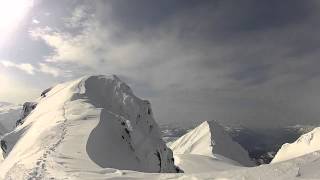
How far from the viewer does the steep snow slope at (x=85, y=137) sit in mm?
24969

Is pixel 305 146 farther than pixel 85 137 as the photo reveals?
Yes

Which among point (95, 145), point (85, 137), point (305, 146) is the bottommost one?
point (305, 146)

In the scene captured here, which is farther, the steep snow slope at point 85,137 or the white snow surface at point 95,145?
the steep snow slope at point 85,137

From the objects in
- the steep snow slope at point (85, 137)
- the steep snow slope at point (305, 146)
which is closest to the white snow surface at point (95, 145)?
the steep snow slope at point (85, 137)

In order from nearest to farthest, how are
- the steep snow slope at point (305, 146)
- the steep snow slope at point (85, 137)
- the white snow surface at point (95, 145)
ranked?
the white snow surface at point (95, 145)
the steep snow slope at point (85, 137)
the steep snow slope at point (305, 146)

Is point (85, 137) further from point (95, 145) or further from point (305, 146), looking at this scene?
point (305, 146)

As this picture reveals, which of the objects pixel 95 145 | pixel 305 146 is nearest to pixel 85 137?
pixel 95 145

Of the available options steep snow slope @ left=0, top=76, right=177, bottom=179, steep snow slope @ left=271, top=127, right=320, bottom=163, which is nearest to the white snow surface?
steep snow slope @ left=0, top=76, right=177, bottom=179

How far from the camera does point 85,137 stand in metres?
33.4

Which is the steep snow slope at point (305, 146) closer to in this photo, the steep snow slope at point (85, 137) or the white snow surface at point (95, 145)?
the steep snow slope at point (85, 137)

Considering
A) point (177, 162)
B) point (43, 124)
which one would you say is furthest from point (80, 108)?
point (177, 162)

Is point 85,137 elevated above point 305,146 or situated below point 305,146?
above

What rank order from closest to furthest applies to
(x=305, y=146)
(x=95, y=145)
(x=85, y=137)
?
(x=95, y=145), (x=85, y=137), (x=305, y=146)

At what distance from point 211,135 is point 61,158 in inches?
6661
